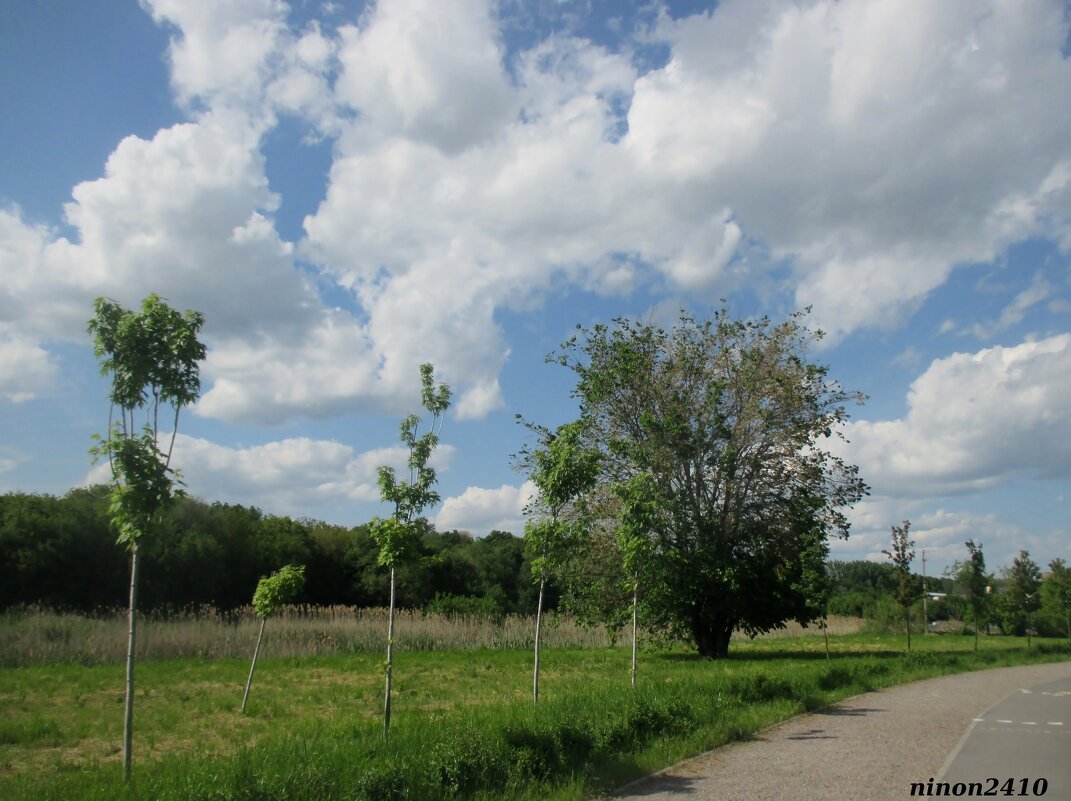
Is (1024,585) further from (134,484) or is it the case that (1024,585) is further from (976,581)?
(134,484)

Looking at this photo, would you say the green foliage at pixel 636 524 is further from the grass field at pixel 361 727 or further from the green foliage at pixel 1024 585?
the green foliage at pixel 1024 585

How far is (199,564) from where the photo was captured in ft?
143

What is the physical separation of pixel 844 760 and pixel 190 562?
39.9m

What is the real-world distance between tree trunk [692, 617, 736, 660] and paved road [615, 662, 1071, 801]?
12.3 metres

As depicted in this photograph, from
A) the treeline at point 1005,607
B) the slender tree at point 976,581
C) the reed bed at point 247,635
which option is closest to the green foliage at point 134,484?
the reed bed at point 247,635

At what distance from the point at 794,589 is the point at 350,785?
82.7 feet

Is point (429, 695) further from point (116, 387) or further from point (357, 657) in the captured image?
point (116, 387)

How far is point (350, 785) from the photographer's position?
7238 mm

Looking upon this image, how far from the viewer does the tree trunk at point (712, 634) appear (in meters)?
29.4

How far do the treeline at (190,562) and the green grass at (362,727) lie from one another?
Answer: 632 cm

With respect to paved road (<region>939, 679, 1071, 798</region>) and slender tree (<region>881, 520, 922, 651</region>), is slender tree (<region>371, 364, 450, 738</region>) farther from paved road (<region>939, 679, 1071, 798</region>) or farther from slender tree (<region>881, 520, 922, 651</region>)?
slender tree (<region>881, 520, 922, 651</region>)

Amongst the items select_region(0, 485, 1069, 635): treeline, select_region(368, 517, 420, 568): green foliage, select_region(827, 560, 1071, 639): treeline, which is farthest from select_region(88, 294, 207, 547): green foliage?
select_region(827, 560, 1071, 639): treeline

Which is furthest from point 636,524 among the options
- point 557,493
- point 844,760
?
point 844,760

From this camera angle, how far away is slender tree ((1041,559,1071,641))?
5216cm
